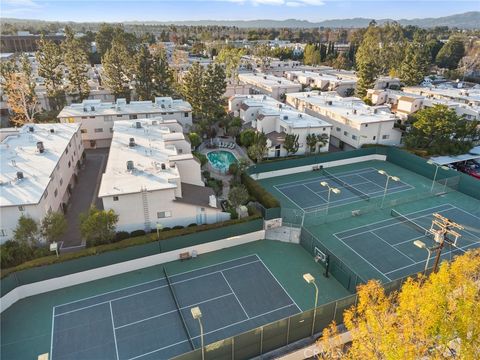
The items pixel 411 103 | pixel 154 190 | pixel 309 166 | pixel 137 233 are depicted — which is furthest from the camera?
pixel 411 103

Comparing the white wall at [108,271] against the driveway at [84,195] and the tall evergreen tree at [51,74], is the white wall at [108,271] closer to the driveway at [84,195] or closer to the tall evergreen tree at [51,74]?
the driveway at [84,195]

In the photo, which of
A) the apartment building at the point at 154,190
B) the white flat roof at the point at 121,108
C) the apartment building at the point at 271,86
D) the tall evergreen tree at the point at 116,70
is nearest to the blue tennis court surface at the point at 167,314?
the apartment building at the point at 154,190

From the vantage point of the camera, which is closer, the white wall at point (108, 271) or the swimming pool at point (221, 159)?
the white wall at point (108, 271)

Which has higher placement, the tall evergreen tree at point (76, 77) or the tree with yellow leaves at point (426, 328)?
the tall evergreen tree at point (76, 77)

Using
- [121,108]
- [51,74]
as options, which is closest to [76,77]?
[51,74]

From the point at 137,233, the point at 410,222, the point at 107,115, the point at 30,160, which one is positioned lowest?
the point at 410,222

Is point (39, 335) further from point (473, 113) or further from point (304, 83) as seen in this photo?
point (304, 83)

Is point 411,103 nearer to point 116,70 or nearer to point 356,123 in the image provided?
point 356,123
